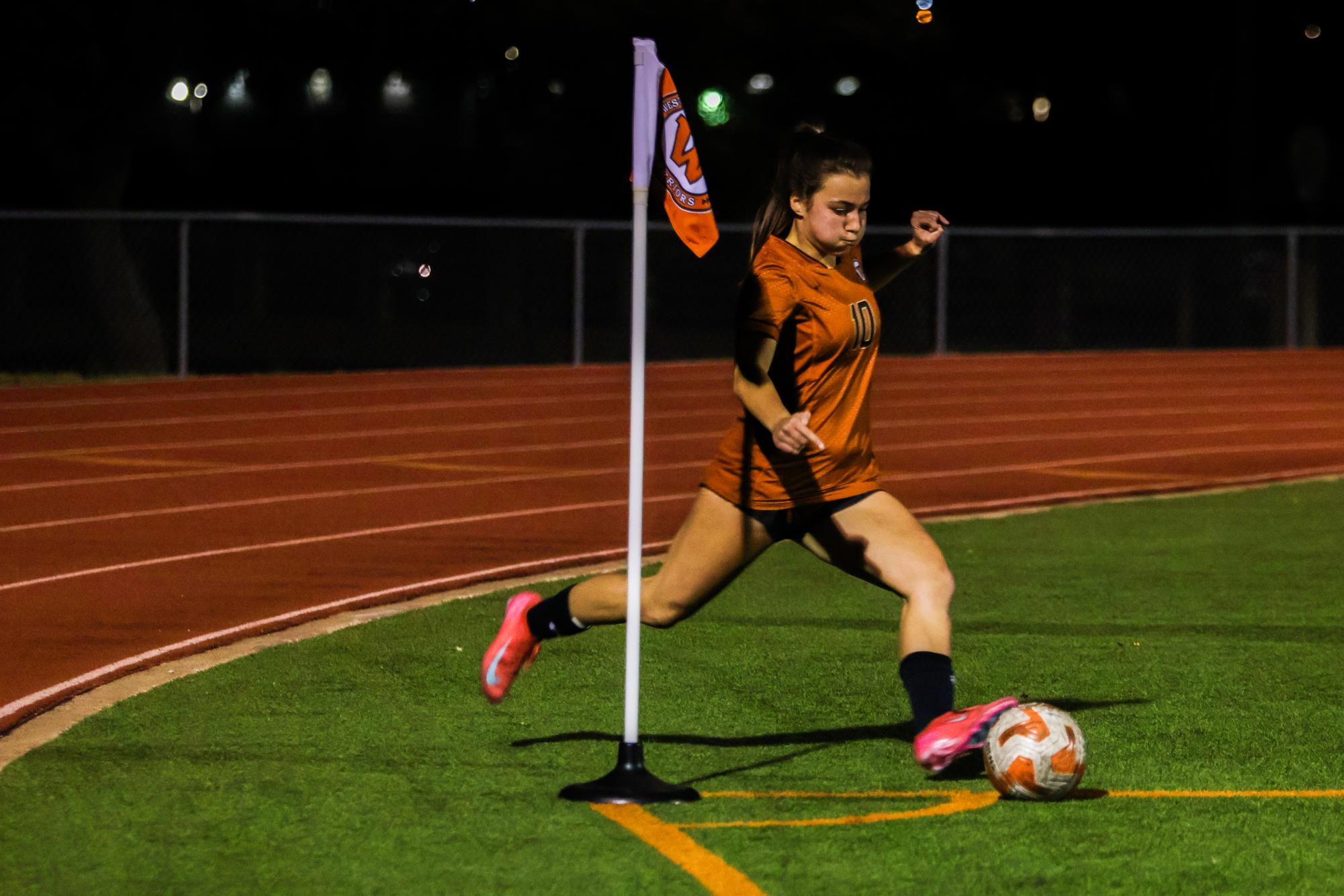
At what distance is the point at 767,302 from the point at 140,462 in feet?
33.5

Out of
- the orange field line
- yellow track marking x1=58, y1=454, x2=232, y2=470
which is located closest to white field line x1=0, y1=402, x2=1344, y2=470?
yellow track marking x1=58, y1=454, x2=232, y2=470

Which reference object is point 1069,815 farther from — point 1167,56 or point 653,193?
point 1167,56

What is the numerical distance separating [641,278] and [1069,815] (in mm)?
1841

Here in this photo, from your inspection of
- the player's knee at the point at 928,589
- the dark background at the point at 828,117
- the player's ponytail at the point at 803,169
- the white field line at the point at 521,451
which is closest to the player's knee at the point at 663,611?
the player's knee at the point at 928,589

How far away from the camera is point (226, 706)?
698 centimetres

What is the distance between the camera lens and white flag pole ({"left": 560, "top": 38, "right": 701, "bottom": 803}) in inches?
216

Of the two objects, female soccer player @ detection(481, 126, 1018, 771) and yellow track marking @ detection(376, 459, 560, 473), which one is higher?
female soccer player @ detection(481, 126, 1018, 771)

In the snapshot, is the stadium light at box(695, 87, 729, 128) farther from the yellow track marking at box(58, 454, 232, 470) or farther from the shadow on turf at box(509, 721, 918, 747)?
the shadow on turf at box(509, 721, 918, 747)

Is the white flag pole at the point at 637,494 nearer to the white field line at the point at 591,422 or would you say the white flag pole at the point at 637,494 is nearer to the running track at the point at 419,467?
the running track at the point at 419,467

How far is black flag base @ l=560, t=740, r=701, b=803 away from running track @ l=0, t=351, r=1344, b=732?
222cm

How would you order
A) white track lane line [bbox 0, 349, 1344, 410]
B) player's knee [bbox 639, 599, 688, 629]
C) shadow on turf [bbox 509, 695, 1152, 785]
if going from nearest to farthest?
1. player's knee [bbox 639, 599, 688, 629]
2. shadow on turf [bbox 509, 695, 1152, 785]
3. white track lane line [bbox 0, 349, 1344, 410]

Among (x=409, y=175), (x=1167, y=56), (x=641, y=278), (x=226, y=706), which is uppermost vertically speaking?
(x=1167, y=56)

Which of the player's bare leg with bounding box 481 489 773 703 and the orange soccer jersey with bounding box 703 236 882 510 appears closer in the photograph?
the orange soccer jersey with bounding box 703 236 882 510

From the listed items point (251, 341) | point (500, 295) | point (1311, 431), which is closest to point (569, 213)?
point (500, 295)
